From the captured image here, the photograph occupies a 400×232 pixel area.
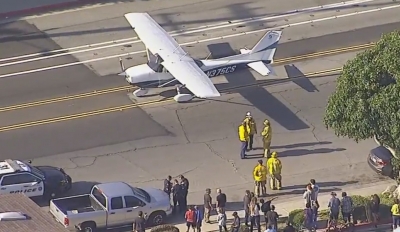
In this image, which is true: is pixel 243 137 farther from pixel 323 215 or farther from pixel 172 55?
pixel 172 55

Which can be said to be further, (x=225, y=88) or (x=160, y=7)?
(x=160, y=7)

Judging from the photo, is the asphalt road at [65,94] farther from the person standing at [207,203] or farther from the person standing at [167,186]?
the person standing at [207,203]

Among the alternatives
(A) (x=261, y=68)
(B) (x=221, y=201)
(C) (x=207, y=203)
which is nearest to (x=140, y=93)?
(A) (x=261, y=68)

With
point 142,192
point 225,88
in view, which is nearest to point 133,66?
point 225,88

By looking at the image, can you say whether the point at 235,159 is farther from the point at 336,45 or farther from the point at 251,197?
the point at 336,45

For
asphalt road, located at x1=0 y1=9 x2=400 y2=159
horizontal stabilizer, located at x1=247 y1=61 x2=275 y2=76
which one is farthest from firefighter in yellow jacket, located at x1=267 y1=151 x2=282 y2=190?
horizontal stabilizer, located at x1=247 y1=61 x2=275 y2=76

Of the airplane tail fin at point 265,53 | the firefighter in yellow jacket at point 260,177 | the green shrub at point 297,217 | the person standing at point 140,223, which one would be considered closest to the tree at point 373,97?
the green shrub at point 297,217
